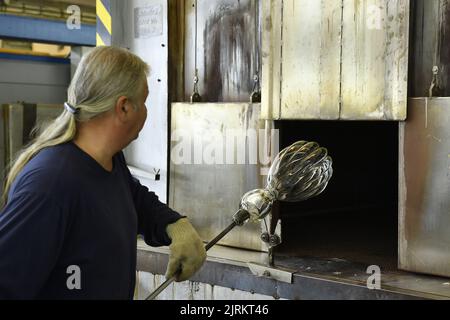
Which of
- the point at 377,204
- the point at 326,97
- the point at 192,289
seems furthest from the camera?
the point at 377,204

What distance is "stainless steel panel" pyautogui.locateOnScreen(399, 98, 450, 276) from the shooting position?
2.93 metres

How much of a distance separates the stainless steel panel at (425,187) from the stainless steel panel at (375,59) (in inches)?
4.7

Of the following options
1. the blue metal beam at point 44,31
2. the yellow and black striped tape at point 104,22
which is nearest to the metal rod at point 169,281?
the yellow and black striped tape at point 104,22

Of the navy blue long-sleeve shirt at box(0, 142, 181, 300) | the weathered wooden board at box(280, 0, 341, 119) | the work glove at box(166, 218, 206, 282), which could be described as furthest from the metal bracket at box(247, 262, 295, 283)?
the navy blue long-sleeve shirt at box(0, 142, 181, 300)

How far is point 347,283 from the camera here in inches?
117

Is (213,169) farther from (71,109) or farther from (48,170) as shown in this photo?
(48,170)

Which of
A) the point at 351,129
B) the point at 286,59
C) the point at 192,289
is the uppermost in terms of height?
the point at 286,59

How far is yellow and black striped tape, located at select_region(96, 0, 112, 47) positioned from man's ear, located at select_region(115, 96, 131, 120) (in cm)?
246

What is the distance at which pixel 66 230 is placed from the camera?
5.76ft

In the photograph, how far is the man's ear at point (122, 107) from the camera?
190 centimetres

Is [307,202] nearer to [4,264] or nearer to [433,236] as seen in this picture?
[433,236]

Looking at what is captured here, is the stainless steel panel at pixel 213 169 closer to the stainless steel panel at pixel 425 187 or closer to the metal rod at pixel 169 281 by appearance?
the stainless steel panel at pixel 425 187
